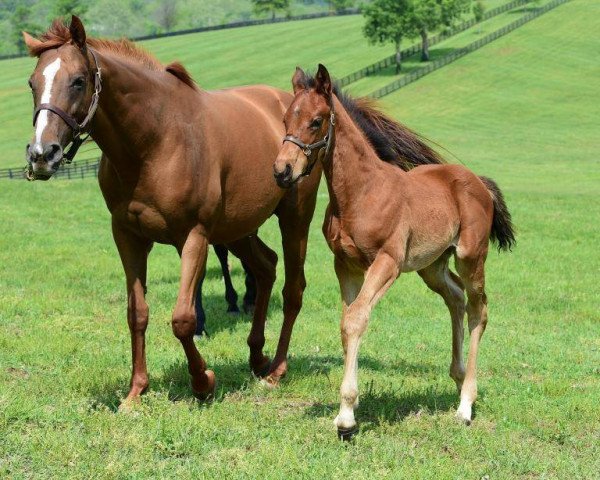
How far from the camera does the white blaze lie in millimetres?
5257

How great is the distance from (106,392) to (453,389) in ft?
9.67

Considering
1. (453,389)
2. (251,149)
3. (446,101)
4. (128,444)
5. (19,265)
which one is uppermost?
(251,149)

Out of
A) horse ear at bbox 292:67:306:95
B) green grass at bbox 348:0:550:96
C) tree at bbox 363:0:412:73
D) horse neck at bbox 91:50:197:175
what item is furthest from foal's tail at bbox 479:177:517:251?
tree at bbox 363:0:412:73

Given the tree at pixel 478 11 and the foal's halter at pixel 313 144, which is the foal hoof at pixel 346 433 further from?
the tree at pixel 478 11

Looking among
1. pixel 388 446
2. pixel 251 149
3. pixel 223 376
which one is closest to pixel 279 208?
pixel 251 149

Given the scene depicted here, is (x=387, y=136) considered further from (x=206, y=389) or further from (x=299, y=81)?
(x=206, y=389)

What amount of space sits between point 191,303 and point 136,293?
2.20 feet

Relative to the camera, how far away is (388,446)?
5453mm

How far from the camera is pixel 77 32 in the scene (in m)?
5.64

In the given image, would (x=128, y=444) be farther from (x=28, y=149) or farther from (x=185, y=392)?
(x=28, y=149)

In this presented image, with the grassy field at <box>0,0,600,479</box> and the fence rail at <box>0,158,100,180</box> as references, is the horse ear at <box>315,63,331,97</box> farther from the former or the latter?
the fence rail at <box>0,158,100,180</box>

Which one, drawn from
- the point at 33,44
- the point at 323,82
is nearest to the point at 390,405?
the point at 323,82

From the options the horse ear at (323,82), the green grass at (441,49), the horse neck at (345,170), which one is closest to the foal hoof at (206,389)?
the horse neck at (345,170)

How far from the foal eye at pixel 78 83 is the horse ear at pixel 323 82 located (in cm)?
160
